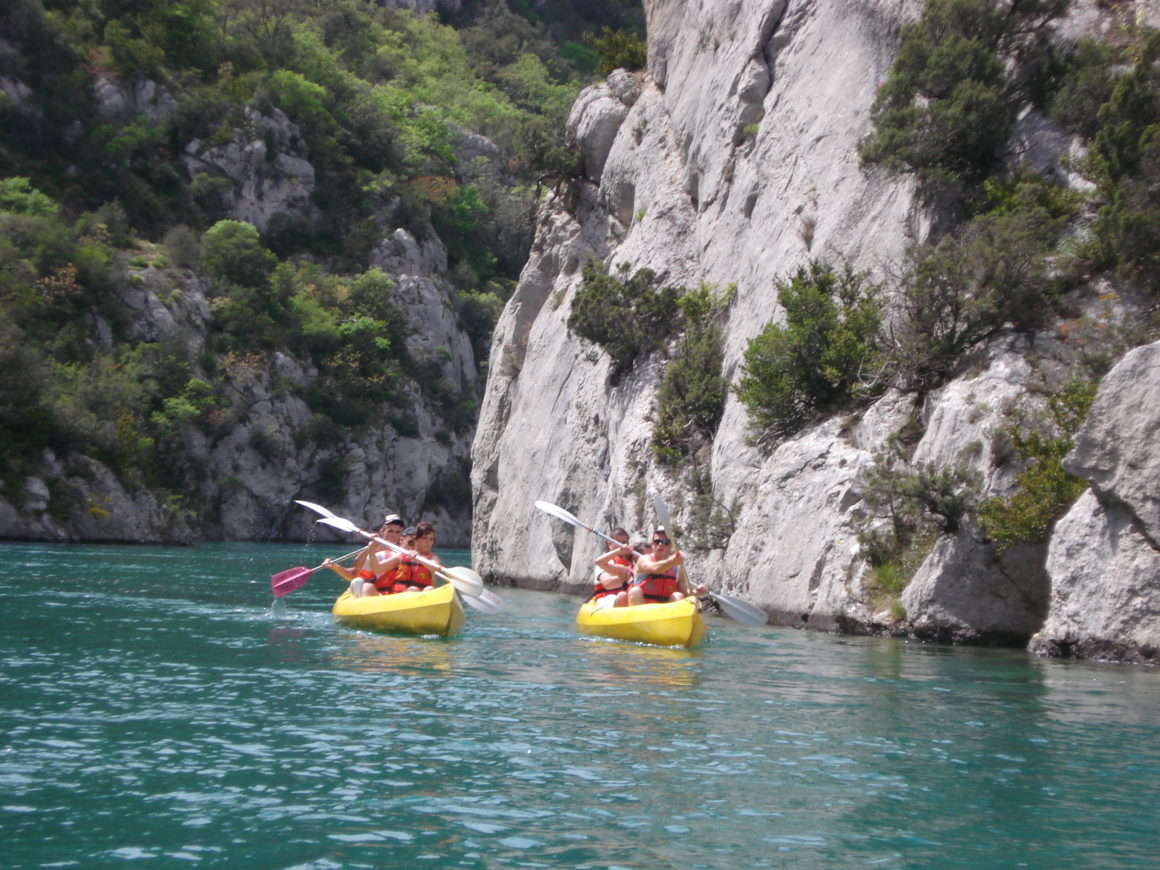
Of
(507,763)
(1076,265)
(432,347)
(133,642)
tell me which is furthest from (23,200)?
(507,763)

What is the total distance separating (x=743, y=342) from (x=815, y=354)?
380 cm

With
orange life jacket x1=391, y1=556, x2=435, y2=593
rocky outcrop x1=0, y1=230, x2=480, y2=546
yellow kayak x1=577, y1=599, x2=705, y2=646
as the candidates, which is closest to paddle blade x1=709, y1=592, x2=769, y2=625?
yellow kayak x1=577, y1=599, x2=705, y2=646

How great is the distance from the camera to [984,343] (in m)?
16.0

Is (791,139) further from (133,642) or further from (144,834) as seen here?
(144,834)

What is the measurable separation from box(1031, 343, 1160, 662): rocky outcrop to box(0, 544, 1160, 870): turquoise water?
0.53 meters

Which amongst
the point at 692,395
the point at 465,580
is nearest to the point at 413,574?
the point at 465,580

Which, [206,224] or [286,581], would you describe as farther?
[206,224]

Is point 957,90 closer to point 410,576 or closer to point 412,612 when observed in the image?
point 410,576

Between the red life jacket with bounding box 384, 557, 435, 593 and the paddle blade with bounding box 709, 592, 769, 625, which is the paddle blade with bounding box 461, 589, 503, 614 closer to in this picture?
the red life jacket with bounding box 384, 557, 435, 593

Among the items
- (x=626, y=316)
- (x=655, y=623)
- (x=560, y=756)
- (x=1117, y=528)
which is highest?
(x=626, y=316)

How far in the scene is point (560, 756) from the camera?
7.37 m

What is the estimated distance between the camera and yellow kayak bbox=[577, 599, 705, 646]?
13695 mm

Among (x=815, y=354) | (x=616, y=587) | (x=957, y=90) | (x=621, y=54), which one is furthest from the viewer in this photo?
(x=621, y=54)

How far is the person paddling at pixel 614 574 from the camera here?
15.6 m
